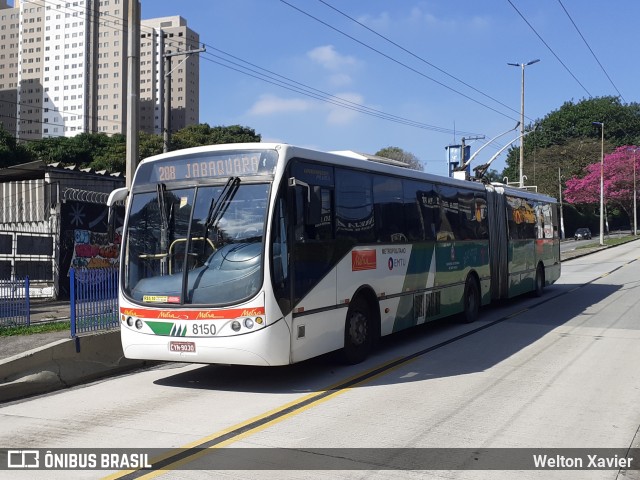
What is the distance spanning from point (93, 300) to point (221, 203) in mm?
3571

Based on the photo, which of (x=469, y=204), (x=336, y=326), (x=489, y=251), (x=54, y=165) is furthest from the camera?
(x=54, y=165)

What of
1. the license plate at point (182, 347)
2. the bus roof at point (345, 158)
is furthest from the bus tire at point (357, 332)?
the license plate at point (182, 347)

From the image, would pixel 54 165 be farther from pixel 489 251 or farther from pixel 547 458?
pixel 547 458

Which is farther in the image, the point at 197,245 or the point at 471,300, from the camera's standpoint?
the point at 471,300

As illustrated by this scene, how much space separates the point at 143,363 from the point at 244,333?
351 cm

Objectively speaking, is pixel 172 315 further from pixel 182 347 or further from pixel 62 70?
pixel 62 70

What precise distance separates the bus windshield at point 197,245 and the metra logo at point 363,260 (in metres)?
2.09

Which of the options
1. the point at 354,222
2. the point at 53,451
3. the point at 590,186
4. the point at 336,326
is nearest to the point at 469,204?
the point at 354,222

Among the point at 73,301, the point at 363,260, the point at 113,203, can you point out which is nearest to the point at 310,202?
the point at 363,260

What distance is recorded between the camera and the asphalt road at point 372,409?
5.89 m

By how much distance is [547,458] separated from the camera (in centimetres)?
575

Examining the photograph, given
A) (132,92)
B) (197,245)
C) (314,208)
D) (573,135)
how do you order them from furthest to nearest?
(573,135), (132,92), (314,208), (197,245)

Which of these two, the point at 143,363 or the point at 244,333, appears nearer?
the point at 244,333

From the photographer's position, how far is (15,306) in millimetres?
12789
